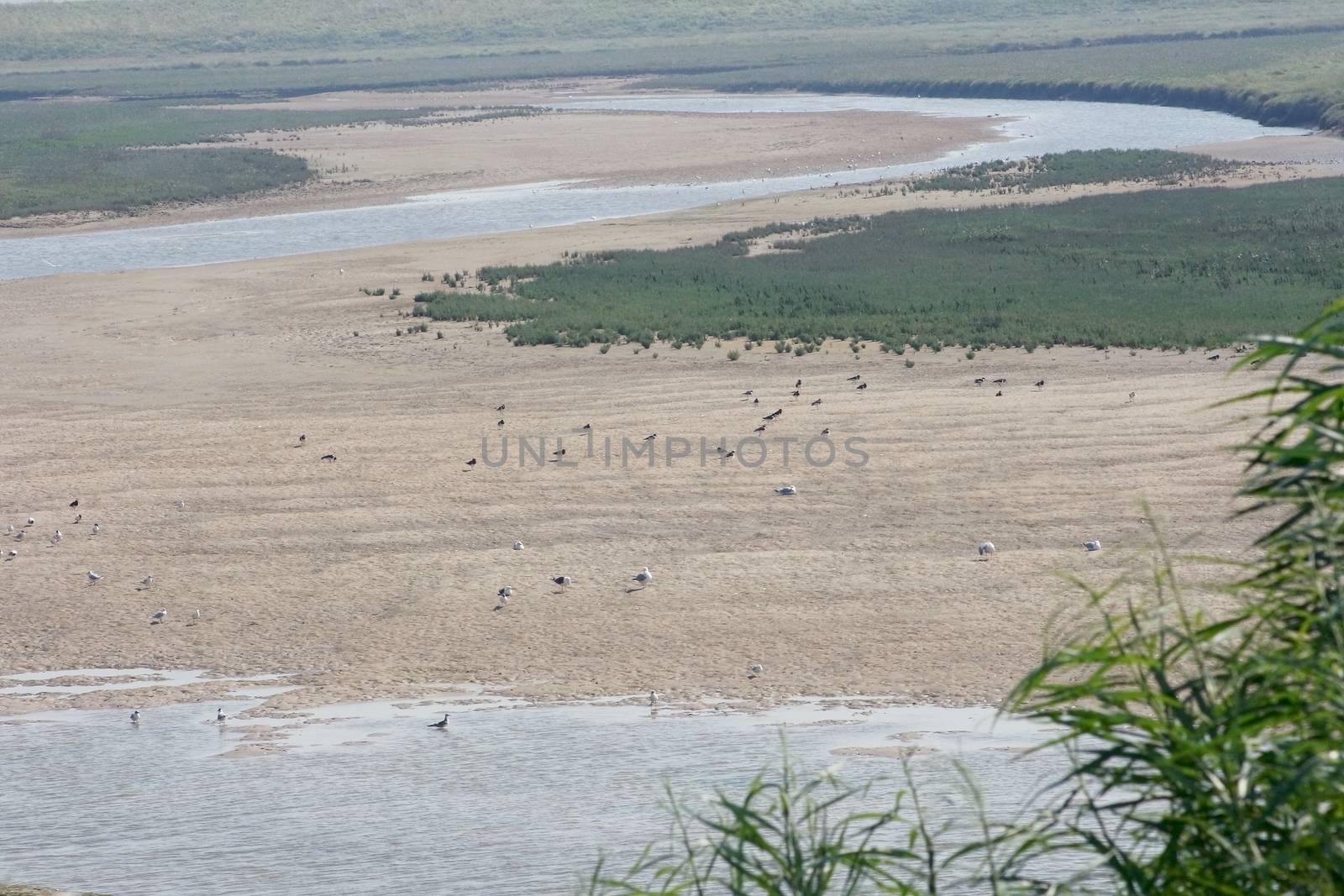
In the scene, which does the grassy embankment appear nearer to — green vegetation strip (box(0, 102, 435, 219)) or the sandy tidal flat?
green vegetation strip (box(0, 102, 435, 219))

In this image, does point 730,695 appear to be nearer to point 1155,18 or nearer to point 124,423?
point 124,423

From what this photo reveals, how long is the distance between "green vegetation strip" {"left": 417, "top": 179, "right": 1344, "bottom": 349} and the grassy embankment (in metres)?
Result: 23.2

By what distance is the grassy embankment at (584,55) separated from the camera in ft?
221

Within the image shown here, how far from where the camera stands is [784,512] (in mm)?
18484

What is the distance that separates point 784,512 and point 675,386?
675cm

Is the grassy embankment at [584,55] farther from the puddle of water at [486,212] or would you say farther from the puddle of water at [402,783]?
the puddle of water at [402,783]

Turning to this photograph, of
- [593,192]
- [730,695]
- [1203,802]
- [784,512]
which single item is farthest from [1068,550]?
[593,192]

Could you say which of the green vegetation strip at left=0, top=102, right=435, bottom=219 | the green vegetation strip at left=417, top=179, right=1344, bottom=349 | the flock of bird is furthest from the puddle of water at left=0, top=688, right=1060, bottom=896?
the green vegetation strip at left=0, top=102, right=435, bottom=219

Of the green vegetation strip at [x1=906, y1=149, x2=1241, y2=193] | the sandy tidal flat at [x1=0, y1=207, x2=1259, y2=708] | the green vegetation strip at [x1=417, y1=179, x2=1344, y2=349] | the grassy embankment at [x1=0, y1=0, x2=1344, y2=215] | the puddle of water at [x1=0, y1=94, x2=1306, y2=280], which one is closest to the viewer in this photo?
the sandy tidal flat at [x1=0, y1=207, x2=1259, y2=708]

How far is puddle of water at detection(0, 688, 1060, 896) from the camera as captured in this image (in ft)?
36.1

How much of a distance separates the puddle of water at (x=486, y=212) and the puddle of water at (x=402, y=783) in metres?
30.0

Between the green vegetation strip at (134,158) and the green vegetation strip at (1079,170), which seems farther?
the green vegetation strip at (134,158)

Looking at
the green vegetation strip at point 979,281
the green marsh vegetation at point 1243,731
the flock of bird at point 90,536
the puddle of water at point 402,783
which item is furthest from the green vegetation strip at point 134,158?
the green marsh vegetation at point 1243,731

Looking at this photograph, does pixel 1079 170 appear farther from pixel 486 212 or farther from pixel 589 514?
pixel 589 514
